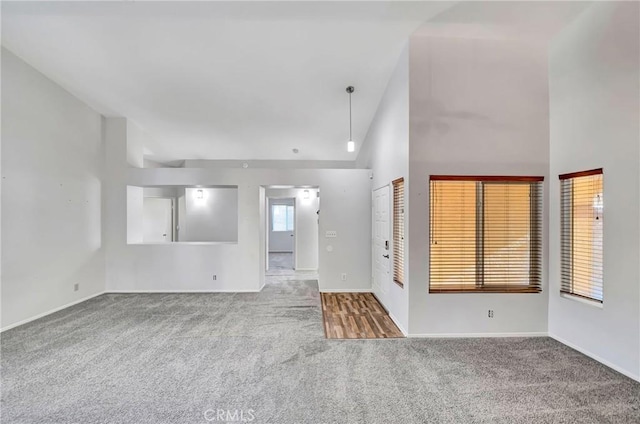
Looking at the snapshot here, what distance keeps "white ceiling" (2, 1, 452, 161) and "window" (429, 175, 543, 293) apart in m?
2.08

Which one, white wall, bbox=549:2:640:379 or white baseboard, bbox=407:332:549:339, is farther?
white baseboard, bbox=407:332:549:339

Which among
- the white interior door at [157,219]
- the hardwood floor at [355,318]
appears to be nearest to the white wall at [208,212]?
the white interior door at [157,219]

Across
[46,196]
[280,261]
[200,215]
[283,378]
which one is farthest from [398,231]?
[200,215]

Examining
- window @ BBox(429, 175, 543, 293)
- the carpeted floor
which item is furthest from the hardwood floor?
the carpeted floor

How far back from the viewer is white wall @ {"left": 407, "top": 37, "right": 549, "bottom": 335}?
3676 mm

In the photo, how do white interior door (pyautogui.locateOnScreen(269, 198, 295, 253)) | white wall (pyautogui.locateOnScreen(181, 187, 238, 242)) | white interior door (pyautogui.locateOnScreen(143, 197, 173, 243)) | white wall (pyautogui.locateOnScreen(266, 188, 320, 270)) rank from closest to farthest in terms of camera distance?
1. white wall (pyautogui.locateOnScreen(266, 188, 320, 270))
2. white interior door (pyautogui.locateOnScreen(143, 197, 173, 243))
3. white wall (pyautogui.locateOnScreen(181, 187, 238, 242))
4. white interior door (pyautogui.locateOnScreen(269, 198, 295, 253))

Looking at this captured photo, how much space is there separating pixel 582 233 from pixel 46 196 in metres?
7.36

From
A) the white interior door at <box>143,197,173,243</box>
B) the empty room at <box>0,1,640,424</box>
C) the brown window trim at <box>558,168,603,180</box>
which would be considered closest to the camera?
the empty room at <box>0,1,640,424</box>

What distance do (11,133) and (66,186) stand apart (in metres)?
1.12

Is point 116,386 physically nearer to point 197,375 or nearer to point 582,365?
point 197,375

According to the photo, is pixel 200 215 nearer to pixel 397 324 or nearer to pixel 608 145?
pixel 397 324

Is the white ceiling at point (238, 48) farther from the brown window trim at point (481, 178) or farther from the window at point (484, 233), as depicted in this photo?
the window at point (484, 233)

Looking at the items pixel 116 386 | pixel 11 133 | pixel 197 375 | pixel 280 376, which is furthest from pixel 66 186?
pixel 280 376

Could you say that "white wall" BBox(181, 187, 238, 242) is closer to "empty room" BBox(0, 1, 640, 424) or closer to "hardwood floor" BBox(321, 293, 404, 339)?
"empty room" BBox(0, 1, 640, 424)
